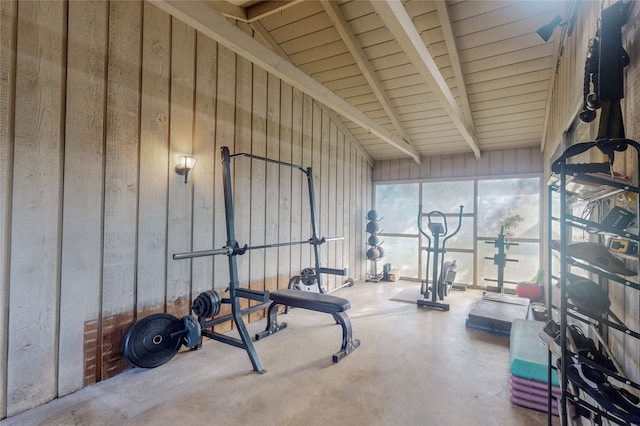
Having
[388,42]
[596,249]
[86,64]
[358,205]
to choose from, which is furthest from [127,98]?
[358,205]

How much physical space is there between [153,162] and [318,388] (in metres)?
2.54

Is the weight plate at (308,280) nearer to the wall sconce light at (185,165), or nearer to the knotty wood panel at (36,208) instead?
the wall sconce light at (185,165)

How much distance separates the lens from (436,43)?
3.90 m

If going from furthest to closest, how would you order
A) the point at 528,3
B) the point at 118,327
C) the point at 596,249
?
the point at 528,3 < the point at 118,327 < the point at 596,249

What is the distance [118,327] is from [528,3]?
5103mm

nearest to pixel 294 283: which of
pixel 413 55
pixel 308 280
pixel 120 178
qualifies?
pixel 308 280

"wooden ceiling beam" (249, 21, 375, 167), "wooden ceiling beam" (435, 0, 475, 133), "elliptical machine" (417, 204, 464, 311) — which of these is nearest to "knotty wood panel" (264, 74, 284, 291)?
"wooden ceiling beam" (249, 21, 375, 167)

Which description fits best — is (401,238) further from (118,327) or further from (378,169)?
(118,327)

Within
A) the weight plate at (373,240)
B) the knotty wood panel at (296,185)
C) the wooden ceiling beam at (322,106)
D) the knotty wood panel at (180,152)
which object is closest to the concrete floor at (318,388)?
the knotty wood panel at (180,152)

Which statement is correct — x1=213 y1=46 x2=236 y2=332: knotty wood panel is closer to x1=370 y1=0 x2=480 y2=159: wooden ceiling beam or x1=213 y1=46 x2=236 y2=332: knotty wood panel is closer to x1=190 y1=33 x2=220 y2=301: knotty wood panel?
x1=190 y1=33 x2=220 y2=301: knotty wood panel

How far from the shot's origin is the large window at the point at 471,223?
5855mm

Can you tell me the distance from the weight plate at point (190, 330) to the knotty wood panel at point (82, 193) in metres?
0.71

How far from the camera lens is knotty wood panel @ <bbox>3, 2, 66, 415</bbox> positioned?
2.13m

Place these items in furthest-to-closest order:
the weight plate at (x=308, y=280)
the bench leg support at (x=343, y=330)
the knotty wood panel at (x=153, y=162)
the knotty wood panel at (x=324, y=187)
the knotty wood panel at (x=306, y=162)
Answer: the knotty wood panel at (x=324, y=187), the knotty wood panel at (x=306, y=162), the weight plate at (x=308, y=280), the bench leg support at (x=343, y=330), the knotty wood panel at (x=153, y=162)
